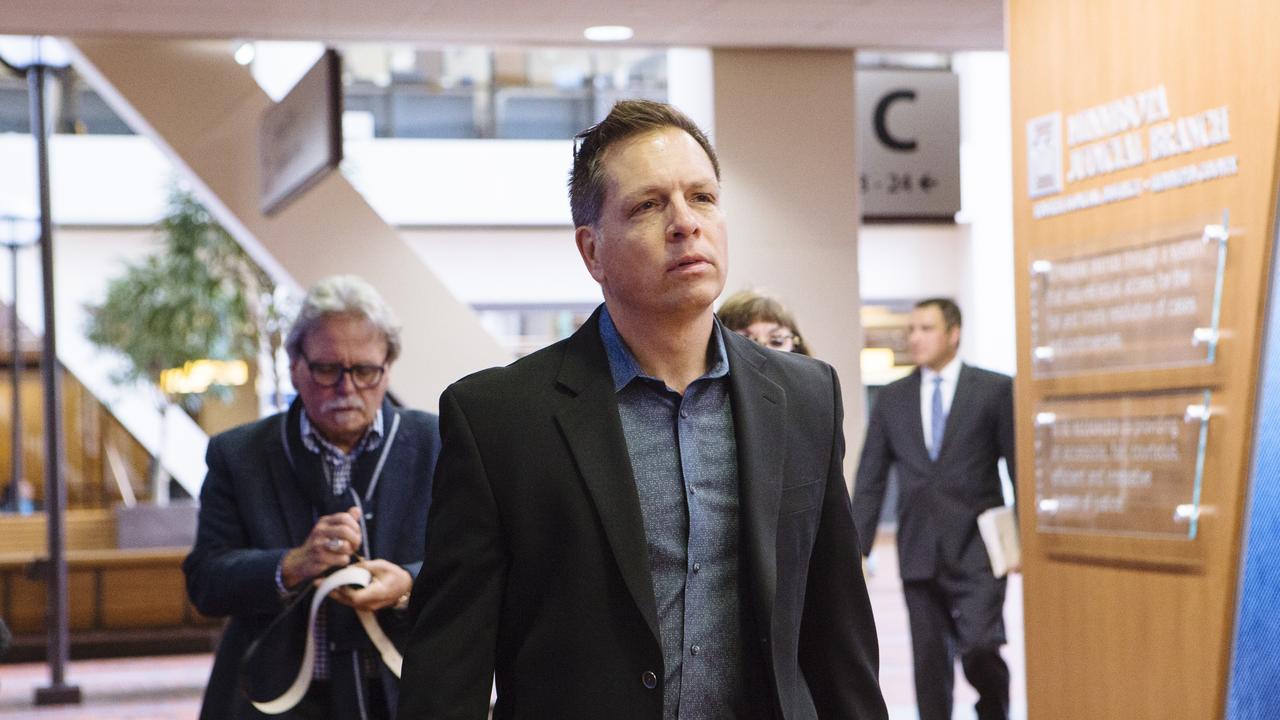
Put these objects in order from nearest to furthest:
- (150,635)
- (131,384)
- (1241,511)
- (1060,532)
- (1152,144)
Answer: (1241,511) → (1152,144) → (1060,532) → (150,635) → (131,384)

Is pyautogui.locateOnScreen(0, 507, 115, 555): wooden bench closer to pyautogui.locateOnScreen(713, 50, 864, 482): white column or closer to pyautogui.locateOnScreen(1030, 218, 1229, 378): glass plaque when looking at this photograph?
pyautogui.locateOnScreen(713, 50, 864, 482): white column

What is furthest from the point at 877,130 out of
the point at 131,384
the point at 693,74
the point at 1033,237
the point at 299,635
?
the point at 131,384

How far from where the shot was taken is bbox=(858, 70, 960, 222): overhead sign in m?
8.97

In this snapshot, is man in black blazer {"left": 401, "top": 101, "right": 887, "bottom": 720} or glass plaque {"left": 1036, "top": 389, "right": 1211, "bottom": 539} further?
glass plaque {"left": 1036, "top": 389, "right": 1211, "bottom": 539}

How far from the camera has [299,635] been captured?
3199 millimetres

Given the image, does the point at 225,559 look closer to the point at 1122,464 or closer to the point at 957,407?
the point at 1122,464

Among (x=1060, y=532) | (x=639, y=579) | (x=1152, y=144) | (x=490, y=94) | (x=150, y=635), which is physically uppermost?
(x=490, y=94)

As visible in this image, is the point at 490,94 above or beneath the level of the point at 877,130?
above

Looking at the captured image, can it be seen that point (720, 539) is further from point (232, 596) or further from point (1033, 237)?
point (1033, 237)

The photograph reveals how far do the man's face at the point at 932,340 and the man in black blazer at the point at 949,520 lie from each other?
10 cm

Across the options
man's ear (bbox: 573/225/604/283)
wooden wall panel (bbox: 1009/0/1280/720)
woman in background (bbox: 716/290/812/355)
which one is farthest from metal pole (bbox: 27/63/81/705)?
man's ear (bbox: 573/225/604/283)

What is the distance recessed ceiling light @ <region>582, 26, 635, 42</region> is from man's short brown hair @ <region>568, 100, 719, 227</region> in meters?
6.37

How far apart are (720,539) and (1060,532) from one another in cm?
313

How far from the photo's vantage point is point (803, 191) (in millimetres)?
9336
